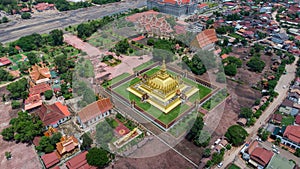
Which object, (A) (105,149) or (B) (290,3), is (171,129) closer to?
(A) (105,149)

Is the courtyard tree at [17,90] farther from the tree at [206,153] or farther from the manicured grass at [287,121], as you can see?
the manicured grass at [287,121]

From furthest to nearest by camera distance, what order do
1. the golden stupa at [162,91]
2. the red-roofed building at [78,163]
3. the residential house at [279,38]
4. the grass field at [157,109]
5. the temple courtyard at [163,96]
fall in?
the residential house at [279,38]
the golden stupa at [162,91]
the temple courtyard at [163,96]
the grass field at [157,109]
the red-roofed building at [78,163]

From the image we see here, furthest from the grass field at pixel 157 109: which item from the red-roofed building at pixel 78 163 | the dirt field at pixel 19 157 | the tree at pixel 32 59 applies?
the tree at pixel 32 59

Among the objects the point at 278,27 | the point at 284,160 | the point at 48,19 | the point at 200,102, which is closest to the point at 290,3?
the point at 278,27

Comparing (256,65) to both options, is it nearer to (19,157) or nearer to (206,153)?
(206,153)

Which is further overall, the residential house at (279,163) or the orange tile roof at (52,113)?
the orange tile roof at (52,113)
